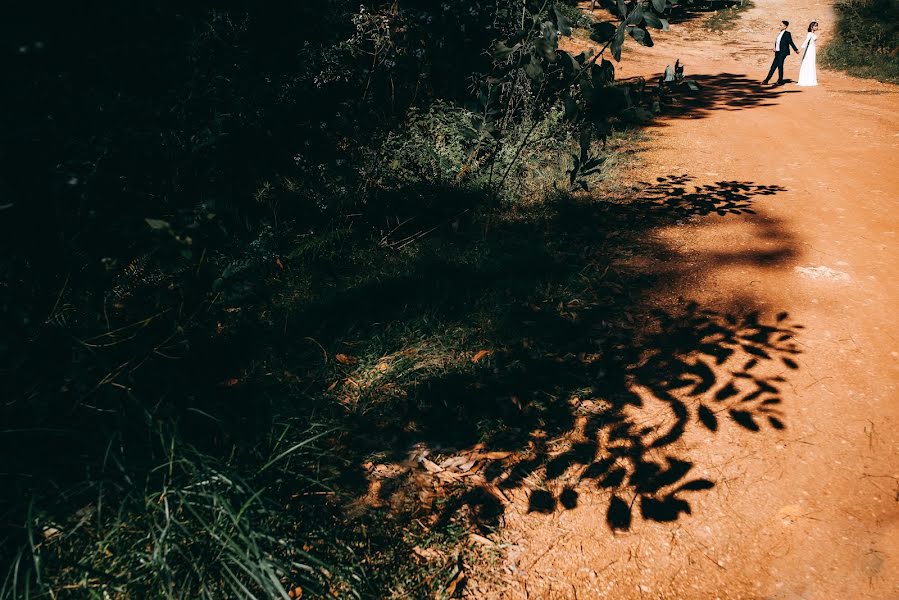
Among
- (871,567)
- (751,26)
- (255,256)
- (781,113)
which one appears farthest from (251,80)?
(751,26)

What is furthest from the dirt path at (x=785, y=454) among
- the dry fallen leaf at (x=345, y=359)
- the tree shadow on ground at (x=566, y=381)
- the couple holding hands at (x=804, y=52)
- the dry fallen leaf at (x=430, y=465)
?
the couple holding hands at (x=804, y=52)

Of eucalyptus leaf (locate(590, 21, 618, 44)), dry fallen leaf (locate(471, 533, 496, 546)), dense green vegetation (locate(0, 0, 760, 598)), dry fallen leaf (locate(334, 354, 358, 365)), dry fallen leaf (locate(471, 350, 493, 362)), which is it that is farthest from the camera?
dry fallen leaf (locate(471, 350, 493, 362))

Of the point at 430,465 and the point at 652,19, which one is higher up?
the point at 652,19

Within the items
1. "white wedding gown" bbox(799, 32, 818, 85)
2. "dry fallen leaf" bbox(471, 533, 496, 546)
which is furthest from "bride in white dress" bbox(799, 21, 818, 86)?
"dry fallen leaf" bbox(471, 533, 496, 546)

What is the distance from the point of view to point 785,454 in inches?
136

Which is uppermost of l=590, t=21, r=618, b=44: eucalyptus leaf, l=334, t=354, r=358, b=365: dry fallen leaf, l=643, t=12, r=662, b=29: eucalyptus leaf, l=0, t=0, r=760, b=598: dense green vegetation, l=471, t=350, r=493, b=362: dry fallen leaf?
l=643, t=12, r=662, b=29: eucalyptus leaf

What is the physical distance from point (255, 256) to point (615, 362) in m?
3.08

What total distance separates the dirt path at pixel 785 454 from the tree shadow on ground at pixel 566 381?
3.0 inches

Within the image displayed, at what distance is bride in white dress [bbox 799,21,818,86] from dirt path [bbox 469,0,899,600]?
27.9ft

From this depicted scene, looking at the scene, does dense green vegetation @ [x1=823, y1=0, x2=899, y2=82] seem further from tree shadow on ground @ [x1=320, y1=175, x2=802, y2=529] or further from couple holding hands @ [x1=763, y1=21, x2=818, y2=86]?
tree shadow on ground @ [x1=320, y1=175, x2=802, y2=529]

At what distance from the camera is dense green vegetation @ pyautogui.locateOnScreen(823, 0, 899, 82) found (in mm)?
16828

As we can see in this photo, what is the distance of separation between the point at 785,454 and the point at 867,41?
2297 cm

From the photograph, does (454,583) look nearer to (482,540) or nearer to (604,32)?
(482,540)

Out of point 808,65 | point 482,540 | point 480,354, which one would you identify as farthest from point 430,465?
point 808,65
